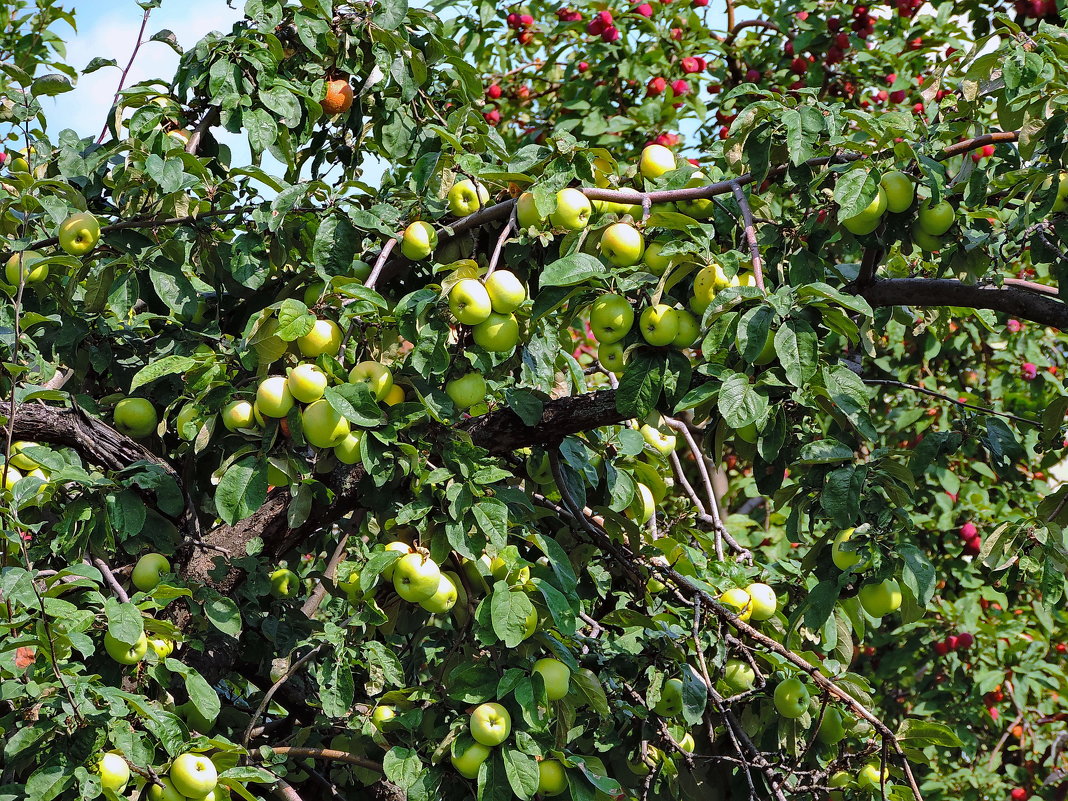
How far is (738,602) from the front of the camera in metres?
2.21

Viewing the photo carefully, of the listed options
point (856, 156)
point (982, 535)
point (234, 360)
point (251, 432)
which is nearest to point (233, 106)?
point (234, 360)

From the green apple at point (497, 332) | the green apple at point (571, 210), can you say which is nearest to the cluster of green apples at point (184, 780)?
the green apple at point (497, 332)

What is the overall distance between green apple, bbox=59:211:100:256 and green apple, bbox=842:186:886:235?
136 centimetres

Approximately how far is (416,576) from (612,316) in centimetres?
53

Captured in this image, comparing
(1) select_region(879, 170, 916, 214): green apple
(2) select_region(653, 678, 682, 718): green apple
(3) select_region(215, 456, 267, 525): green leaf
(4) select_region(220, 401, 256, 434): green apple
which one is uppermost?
(1) select_region(879, 170, 916, 214): green apple

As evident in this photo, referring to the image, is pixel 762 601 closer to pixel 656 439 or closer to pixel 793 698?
pixel 793 698

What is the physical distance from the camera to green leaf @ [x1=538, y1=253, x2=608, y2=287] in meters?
1.49

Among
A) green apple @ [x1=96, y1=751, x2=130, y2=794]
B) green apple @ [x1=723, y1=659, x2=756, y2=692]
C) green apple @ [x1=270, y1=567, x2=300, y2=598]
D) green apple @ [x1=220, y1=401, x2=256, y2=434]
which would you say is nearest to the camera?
green apple @ [x1=96, y1=751, x2=130, y2=794]

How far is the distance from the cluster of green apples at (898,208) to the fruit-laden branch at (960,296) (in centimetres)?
18

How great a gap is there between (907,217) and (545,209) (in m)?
0.61

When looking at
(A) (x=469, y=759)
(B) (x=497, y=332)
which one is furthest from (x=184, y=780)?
(B) (x=497, y=332)

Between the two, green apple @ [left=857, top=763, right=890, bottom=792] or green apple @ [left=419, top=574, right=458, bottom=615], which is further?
green apple @ [left=857, top=763, right=890, bottom=792]

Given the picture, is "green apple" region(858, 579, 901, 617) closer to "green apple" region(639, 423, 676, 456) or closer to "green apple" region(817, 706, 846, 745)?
"green apple" region(817, 706, 846, 745)

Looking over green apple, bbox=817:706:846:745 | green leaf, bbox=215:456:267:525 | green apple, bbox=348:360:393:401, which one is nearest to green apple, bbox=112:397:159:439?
green leaf, bbox=215:456:267:525
